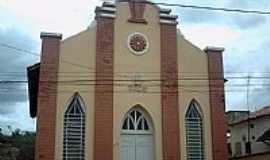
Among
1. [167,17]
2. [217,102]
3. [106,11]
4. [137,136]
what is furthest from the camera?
[167,17]

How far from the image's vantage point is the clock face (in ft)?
72.6

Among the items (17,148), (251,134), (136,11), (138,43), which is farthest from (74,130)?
(17,148)

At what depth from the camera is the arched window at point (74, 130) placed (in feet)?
67.4

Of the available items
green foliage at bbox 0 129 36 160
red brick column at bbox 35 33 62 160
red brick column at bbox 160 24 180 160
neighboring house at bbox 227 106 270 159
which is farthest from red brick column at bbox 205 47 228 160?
green foliage at bbox 0 129 36 160

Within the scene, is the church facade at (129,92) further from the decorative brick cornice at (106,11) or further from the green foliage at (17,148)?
the green foliage at (17,148)

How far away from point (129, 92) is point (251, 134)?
14.7 m

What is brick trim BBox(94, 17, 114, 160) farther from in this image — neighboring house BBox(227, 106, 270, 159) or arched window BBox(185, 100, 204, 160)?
neighboring house BBox(227, 106, 270, 159)

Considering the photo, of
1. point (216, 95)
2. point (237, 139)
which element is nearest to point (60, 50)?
point (216, 95)

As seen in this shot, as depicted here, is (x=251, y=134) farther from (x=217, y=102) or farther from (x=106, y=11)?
(x=106, y=11)

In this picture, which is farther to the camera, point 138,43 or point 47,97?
point 138,43

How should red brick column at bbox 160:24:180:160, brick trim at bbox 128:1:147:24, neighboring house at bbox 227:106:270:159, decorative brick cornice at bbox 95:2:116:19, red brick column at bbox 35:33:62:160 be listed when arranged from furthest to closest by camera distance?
neighboring house at bbox 227:106:270:159 < brick trim at bbox 128:1:147:24 < decorative brick cornice at bbox 95:2:116:19 < red brick column at bbox 160:24:180:160 < red brick column at bbox 35:33:62:160

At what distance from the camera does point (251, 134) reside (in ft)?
110

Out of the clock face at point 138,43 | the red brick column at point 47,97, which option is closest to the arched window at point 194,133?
the clock face at point 138,43

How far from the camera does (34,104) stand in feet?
90.4
